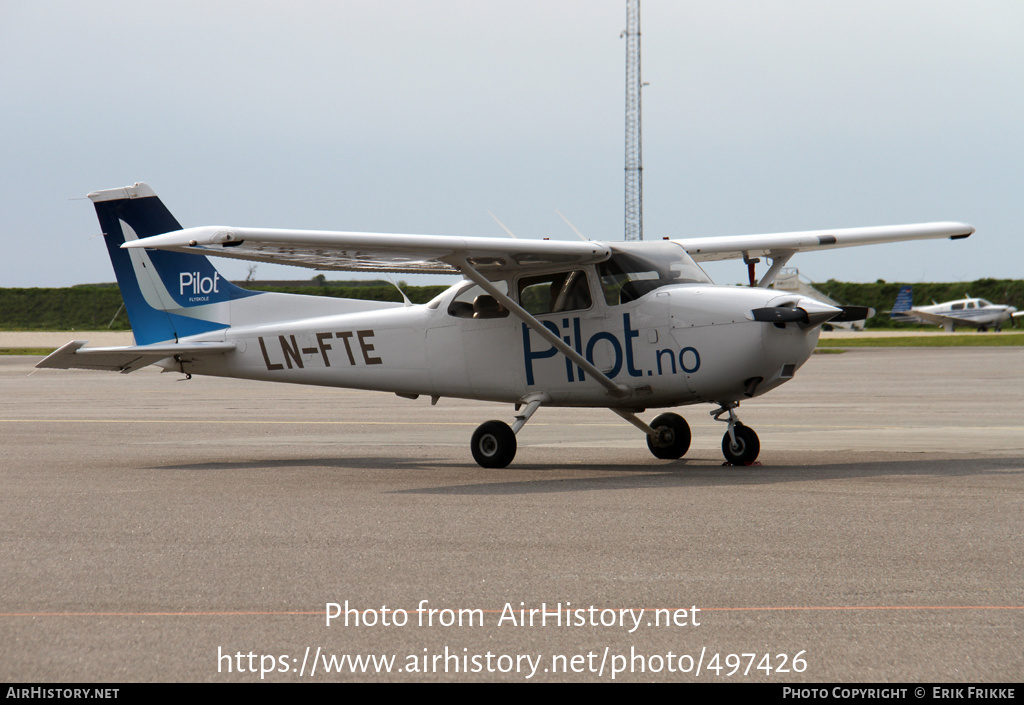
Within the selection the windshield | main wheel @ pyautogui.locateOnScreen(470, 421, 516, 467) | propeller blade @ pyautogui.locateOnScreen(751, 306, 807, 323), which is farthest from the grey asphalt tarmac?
the windshield

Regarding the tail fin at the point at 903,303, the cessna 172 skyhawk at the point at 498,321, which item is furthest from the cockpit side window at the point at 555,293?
the tail fin at the point at 903,303

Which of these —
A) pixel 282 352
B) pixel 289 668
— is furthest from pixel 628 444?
pixel 289 668

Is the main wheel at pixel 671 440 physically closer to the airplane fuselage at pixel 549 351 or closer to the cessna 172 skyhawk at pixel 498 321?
the cessna 172 skyhawk at pixel 498 321

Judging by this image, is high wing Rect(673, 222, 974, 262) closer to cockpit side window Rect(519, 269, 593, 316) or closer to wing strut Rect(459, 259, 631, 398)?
cockpit side window Rect(519, 269, 593, 316)

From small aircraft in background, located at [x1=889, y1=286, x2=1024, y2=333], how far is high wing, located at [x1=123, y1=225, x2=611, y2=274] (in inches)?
2491

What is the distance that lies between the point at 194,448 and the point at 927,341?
44871 millimetres

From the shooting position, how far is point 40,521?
774cm

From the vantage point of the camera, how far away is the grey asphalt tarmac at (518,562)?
4172 millimetres

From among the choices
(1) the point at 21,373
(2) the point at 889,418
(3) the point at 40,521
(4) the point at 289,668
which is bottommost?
(1) the point at 21,373

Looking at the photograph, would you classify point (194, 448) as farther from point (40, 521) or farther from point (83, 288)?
point (83, 288)

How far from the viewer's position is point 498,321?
11.9 metres

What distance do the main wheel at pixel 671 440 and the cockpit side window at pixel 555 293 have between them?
1643mm

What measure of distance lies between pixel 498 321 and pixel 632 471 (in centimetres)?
229

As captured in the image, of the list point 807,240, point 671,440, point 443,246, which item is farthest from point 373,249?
point 807,240
